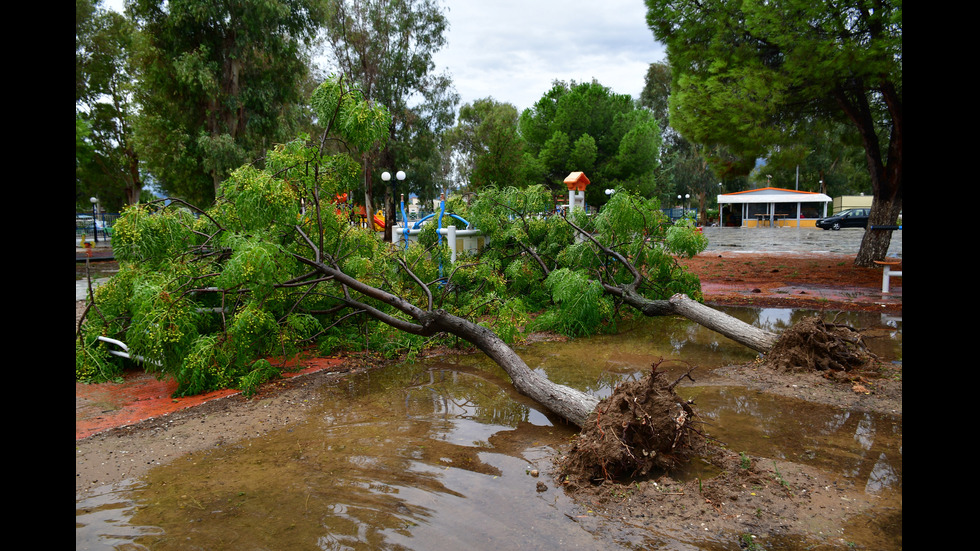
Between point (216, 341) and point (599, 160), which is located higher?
point (599, 160)

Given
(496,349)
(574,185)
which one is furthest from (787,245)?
(496,349)

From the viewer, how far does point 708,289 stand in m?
12.2

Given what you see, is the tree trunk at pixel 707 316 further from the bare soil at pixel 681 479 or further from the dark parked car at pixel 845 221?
the dark parked car at pixel 845 221

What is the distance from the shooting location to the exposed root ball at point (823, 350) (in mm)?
5875

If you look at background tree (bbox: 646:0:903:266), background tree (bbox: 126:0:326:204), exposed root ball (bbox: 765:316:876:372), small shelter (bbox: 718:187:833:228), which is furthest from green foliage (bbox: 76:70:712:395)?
small shelter (bbox: 718:187:833:228)

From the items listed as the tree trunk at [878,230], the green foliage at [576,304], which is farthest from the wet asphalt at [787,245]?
the green foliage at [576,304]

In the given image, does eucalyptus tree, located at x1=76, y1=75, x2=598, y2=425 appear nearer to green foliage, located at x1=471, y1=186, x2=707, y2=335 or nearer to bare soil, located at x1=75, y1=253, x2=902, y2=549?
bare soil, located at x1=75, y1=253, x2=902, y2=549

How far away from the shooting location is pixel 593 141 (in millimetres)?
29672

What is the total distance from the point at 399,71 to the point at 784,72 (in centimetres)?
2027

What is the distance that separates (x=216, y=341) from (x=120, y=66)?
2820 cm

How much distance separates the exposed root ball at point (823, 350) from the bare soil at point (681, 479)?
0.11 m

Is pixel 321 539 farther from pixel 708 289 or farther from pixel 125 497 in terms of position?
pixel 708 289

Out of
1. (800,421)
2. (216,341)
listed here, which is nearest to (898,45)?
(800,421)

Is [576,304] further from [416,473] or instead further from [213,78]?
[213,78]
